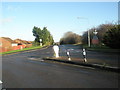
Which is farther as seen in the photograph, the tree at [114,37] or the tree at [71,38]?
the tree at [71,38]

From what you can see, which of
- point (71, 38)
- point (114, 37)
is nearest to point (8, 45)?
point (71, 38)

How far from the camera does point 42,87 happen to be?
232 inches

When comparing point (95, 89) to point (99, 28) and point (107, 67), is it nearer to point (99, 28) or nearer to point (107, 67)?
point (107, 67)

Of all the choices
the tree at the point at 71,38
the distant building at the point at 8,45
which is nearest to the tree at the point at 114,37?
the distant building at the point at 8,45

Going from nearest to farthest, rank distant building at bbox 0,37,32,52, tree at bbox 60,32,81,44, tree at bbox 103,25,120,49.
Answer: tree at bbox 103,25,120,49 → distant building at bbox 0,37,32,52 → tree at bbox 60,32,81,44

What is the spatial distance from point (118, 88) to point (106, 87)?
0.41 meters

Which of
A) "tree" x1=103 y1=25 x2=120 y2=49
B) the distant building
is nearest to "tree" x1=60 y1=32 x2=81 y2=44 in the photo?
the distant building

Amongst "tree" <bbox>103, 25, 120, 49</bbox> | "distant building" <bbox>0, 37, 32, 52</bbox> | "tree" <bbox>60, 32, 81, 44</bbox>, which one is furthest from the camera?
"tree" <bbox>60, 32, 81, 44</bbox>

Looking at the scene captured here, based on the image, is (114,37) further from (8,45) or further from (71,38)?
(71,38)

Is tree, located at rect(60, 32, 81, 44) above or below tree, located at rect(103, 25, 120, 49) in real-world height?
above

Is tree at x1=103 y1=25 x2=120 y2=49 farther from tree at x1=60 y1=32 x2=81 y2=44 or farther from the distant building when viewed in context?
tree at x1=60 y1=32 x2=81 y2=44

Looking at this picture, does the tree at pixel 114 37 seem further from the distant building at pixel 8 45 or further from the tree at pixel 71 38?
the tree at pixel 71 38

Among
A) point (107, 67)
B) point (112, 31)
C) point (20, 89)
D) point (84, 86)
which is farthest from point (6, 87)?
point (112, 31)

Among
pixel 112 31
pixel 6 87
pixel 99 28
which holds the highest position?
pixel 99 28
